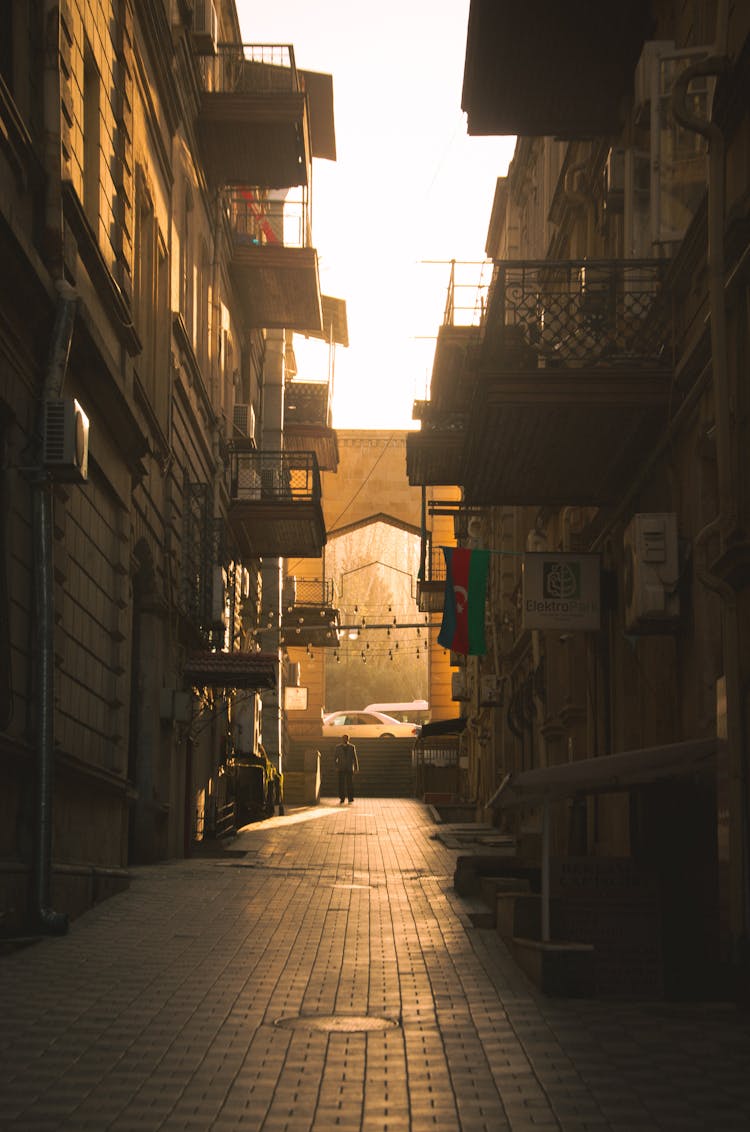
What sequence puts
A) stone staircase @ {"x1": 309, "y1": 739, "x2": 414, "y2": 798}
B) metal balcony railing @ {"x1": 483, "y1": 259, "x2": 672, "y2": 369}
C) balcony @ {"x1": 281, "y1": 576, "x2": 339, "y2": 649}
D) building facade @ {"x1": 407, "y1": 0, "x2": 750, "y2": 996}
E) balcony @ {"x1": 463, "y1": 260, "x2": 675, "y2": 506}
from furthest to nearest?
1. stone staircase @ {"x1": 309, "y1": 739, "x2": 414, "y2": 798}
2. balcony @ {"x1": 281, "y1": 576, "x2": 339, "y2": 649}
3. metal balcony railing @ {"x1": 483, "y1": 259, "x2": 672, "y2": 369}
4. balcony @ {"x1": 463, "y1": 260, "x2": 675, "y2": 506}
5. building facade @ {"x1": 407, "y1": 0, "x2": 750, "y2": 996}

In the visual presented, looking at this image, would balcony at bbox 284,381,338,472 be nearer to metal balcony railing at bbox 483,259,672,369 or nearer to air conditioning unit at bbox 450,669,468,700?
air conditioning unit at bbox 450,669,468,700

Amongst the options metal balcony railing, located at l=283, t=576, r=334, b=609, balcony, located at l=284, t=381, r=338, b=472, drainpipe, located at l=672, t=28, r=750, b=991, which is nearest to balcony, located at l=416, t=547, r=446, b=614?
metal balcony railing, located at l=283, t=576, r=334, b=609

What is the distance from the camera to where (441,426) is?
29578mm

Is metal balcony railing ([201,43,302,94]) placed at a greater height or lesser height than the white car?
greater

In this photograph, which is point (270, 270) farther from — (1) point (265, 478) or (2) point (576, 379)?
(2) point (576, 379)

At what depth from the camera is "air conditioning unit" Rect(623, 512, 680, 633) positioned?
12.9 meters

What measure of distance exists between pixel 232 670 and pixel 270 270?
33.4ft

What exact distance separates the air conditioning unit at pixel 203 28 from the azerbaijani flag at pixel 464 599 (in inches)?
312

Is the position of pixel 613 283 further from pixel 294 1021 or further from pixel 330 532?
pixel 330 532

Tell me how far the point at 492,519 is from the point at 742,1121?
1194 inches

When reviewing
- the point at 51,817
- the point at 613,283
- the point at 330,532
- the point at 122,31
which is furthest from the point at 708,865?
the point at 330,532

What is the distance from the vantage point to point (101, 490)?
49.8 ft

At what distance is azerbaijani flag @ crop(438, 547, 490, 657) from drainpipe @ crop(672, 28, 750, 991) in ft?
40.5

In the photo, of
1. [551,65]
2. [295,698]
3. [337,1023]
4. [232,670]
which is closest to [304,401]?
[295,698]
